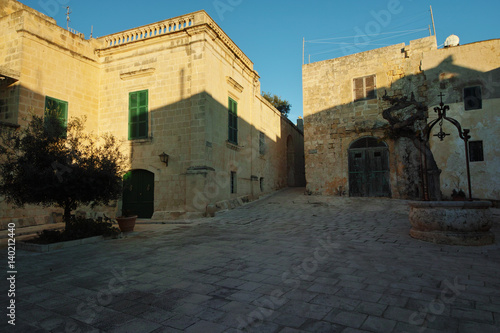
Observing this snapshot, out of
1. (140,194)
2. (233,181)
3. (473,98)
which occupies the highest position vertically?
(473,98)

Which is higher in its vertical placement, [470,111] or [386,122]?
[470,111]

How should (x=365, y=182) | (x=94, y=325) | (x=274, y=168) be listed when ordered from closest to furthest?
(x=94, y=325), (x=365, y=182), (x=274, y=168)

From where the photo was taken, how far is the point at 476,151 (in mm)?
12375

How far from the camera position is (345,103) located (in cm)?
1495

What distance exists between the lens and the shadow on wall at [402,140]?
12352 mm

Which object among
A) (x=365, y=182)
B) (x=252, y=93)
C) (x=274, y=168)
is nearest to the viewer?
(x=365, y=182)

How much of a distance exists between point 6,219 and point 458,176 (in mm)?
17585

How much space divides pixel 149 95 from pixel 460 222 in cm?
1149

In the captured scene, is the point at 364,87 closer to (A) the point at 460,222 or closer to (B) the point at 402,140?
(B) the point at 402,140

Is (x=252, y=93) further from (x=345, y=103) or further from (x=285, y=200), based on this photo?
(x=285, y=200)

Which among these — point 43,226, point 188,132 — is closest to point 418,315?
point 188,132

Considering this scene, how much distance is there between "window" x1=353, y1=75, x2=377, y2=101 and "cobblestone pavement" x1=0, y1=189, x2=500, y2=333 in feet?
31.6

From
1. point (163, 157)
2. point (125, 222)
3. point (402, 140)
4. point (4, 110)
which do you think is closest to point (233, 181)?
point (163, 157)

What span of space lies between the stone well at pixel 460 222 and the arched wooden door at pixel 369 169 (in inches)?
319
